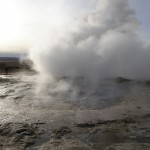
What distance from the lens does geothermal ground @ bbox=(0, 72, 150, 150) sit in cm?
569

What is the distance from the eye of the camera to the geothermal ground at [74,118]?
5688mm

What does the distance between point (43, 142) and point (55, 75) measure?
36.3ft

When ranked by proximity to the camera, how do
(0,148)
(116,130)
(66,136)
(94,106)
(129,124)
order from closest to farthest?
(0,148), (66,136), (116,130), (129,124), (94,106)

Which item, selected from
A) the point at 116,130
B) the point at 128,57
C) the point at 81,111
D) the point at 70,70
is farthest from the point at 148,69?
the point at 116,130

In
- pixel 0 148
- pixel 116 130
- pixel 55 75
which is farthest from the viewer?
pixel 55 75

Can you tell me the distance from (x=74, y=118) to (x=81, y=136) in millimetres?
1540

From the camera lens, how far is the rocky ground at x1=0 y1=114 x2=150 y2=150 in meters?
5.46

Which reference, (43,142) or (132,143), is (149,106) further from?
(43,142)

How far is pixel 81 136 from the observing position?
6.10 meters

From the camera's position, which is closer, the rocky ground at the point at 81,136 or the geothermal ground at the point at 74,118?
the rocky ground at the point at 81,136

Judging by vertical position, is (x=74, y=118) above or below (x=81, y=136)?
above

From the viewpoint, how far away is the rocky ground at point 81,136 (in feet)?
17.9

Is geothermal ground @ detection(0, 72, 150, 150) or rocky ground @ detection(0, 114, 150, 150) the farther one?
geothermal ground @ detection(0, 72, 150, 150)

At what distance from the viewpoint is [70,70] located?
699 inches
